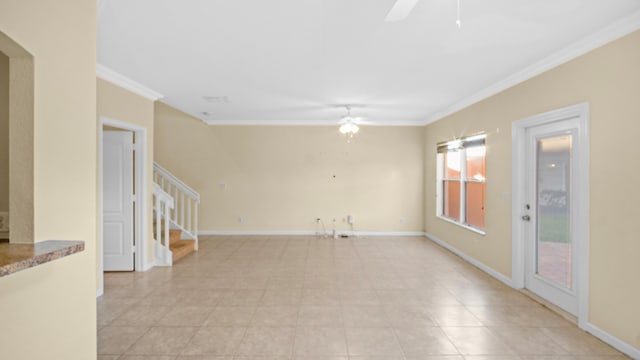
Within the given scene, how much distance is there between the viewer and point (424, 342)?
2.83 m

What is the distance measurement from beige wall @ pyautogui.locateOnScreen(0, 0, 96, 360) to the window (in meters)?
4.96

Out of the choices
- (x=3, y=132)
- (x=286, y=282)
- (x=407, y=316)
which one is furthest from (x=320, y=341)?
(x=3, y=132)

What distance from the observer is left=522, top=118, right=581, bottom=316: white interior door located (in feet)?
10.7

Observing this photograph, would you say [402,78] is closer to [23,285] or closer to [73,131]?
[73,131]

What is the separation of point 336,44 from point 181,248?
14.4ft

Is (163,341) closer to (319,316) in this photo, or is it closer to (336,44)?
(319,316)

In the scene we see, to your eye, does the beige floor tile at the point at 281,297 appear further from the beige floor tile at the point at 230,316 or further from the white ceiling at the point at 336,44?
the white ceiling at the point at 336,44

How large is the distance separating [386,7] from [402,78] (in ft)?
6.17

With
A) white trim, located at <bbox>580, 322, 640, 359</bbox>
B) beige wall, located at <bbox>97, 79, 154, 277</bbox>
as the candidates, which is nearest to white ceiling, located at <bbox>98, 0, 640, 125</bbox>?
beige wall, located at <bbox>97, 79, 154, 277</bbox>

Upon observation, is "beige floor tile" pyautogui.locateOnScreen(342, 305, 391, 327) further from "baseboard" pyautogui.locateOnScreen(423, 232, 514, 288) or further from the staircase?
the staircase

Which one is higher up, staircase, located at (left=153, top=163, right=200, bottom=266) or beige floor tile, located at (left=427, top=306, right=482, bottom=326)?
staircase, located at (left=153, top=163, right=200, bottom=266)

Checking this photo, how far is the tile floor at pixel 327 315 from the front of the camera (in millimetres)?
2697

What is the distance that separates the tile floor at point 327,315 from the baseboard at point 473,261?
12cm

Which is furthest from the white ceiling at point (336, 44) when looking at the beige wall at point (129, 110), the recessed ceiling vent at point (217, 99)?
the beige wall at point (129, 110)
